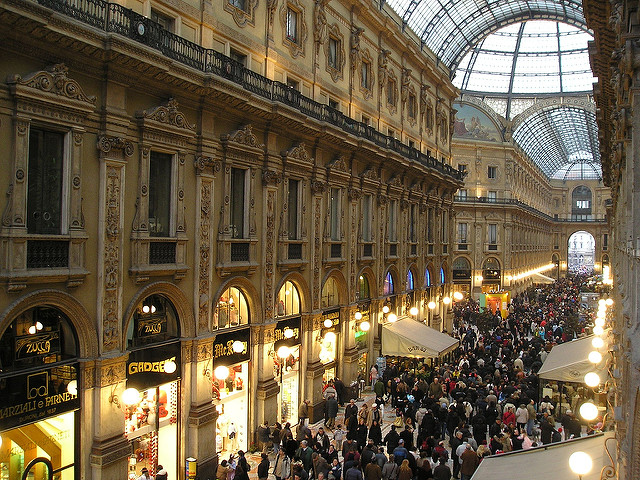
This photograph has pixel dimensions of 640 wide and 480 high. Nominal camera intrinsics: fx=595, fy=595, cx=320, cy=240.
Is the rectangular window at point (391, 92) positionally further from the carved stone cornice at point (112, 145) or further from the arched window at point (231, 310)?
the carved stone cornice at point (112, 145)

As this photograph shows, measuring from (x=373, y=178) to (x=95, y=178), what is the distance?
15.2 m

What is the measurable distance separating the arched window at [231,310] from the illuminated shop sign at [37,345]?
478 centimetres

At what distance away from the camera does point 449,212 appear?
39.7 m

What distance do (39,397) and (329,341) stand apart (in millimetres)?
12821

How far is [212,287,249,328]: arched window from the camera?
637 inches

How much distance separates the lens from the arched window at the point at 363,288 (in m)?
25.2

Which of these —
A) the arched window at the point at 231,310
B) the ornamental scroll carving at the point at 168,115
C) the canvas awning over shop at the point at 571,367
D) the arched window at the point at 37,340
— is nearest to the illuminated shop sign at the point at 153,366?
the arched window at the point at 37,340

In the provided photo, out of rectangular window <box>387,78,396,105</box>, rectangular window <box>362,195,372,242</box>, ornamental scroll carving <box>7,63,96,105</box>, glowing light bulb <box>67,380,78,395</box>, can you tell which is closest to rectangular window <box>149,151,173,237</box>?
ornamental scroll carving <box>7,63,96,105</box>

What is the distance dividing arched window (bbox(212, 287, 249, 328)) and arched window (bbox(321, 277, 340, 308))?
509 centimetres

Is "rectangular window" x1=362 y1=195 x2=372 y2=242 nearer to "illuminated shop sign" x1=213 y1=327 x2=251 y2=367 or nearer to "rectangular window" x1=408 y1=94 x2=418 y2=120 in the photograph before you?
"rectangular window" x1=408 y1=94 x2=418 y2=120

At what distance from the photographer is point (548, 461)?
35.7ft

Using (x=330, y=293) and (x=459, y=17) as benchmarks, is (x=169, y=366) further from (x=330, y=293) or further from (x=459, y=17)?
(x=459, y=17)

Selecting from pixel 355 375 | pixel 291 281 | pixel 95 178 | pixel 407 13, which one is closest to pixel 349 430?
Answer: pixel 291 281

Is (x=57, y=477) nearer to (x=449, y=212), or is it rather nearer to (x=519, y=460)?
(x=519, y=460)
